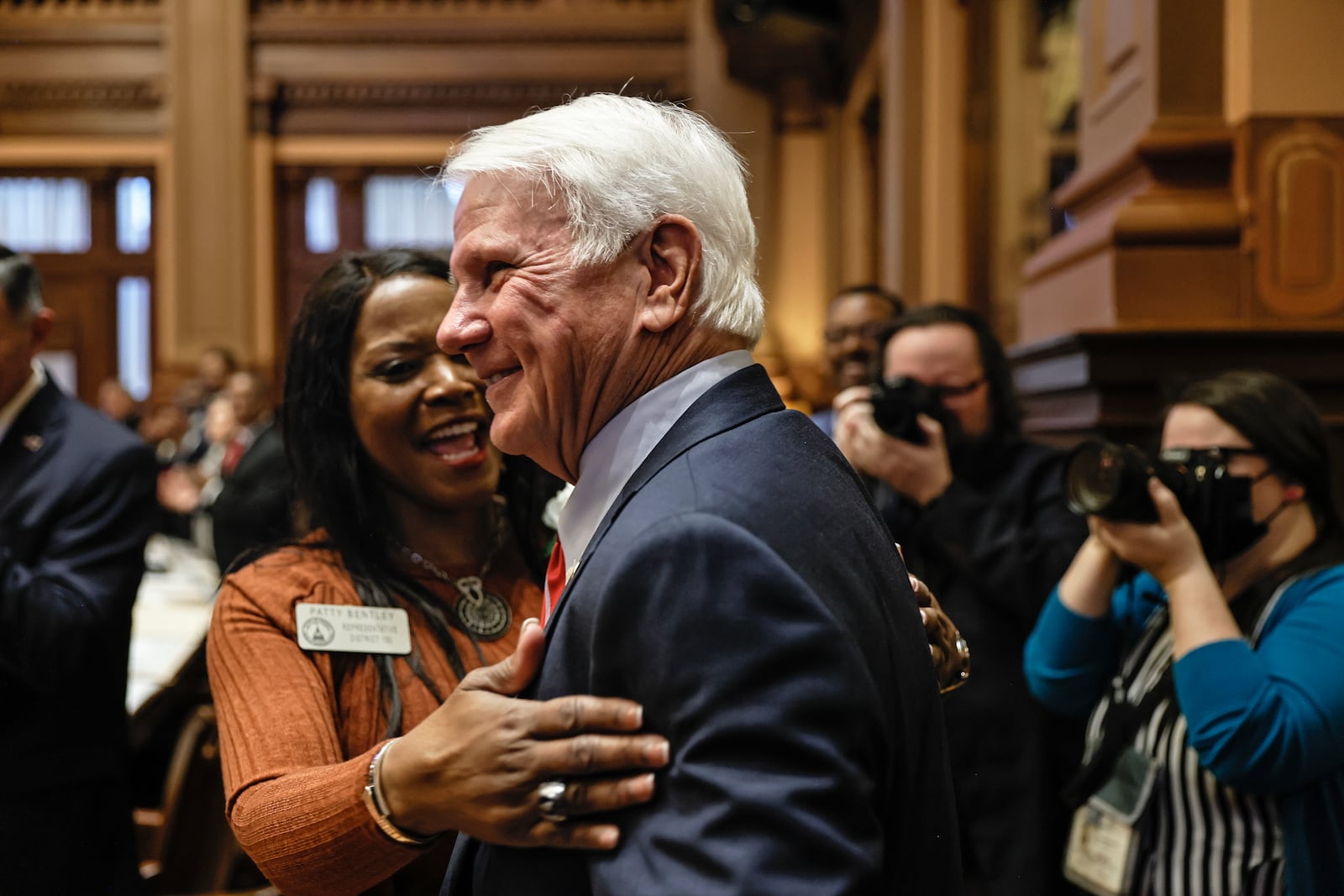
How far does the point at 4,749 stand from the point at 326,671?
0.90 m

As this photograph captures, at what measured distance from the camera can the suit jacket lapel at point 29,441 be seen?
2.05 m

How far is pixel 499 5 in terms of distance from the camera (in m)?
9.37

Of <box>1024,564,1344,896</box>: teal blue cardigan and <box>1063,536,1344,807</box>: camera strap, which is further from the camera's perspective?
<box>1063,536,1344,807</box>: camera strap

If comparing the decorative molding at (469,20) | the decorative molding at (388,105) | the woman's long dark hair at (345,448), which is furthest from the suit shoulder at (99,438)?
the decorative molding at (469,20)

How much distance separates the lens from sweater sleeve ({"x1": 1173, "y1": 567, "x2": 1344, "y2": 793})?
1.55 metres

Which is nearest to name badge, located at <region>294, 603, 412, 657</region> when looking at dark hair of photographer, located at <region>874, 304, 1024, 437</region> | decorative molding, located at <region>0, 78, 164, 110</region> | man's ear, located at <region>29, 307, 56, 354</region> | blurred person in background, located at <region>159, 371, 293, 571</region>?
blurred person in background, located at <region>159, 371, 293, 571</region>

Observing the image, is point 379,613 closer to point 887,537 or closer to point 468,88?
point 887,537

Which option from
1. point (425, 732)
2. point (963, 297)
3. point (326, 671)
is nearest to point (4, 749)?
point (326, 671)

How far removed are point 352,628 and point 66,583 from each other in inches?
35.0

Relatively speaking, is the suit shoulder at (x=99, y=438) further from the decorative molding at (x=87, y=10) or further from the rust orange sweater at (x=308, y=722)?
the decorative molding at (x=87, y=10)

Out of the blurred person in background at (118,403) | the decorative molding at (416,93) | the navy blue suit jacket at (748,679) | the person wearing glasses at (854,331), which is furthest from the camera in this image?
the decorative molding at (416,93)

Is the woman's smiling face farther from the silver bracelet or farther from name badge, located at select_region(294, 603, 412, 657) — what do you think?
the silver bracelet

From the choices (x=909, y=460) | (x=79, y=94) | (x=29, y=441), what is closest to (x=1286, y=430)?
(x=909, y=460)

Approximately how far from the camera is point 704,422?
0.94m
